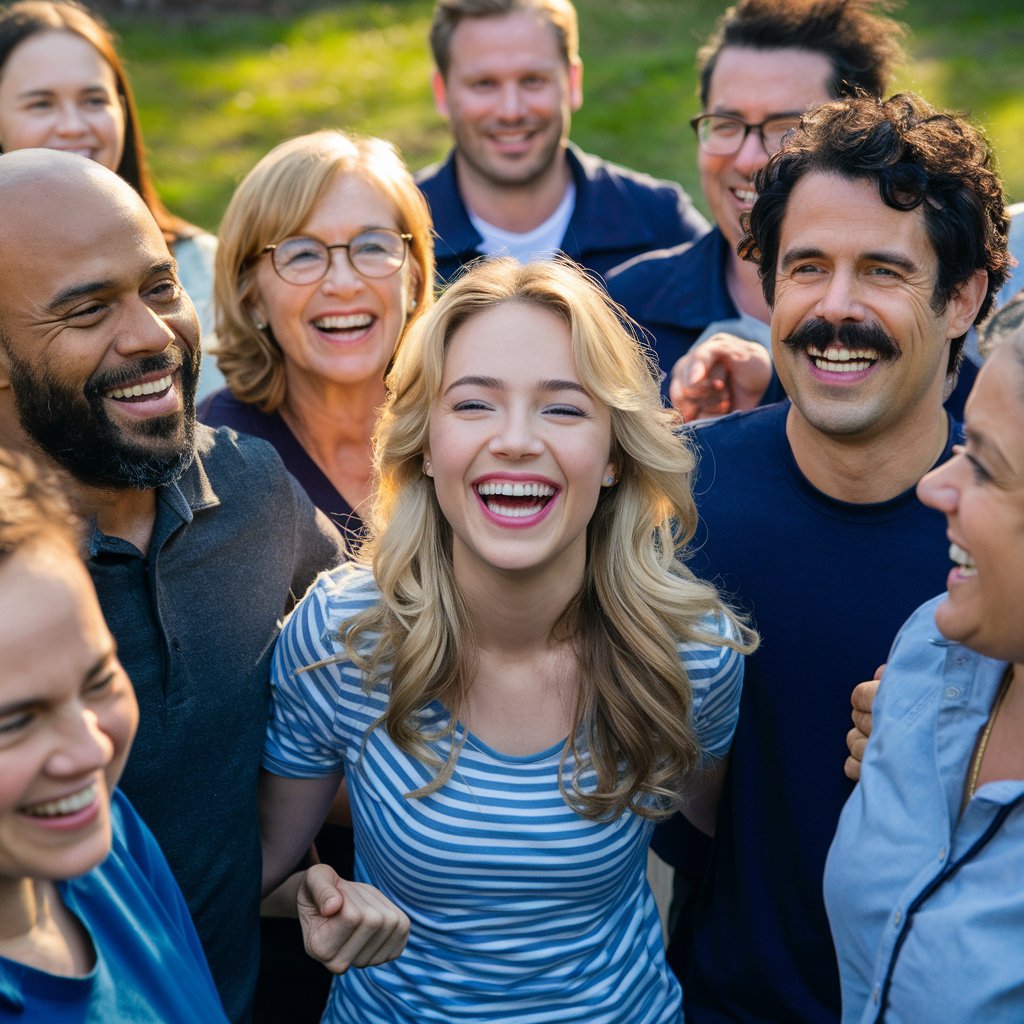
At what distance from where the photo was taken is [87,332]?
245cm

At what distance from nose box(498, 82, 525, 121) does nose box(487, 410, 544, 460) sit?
8.98ft

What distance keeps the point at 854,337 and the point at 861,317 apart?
4cm

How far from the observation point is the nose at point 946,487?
2006 mm

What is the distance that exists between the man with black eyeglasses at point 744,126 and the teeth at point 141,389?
6.16 ft

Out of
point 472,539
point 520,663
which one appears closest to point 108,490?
point 472,539

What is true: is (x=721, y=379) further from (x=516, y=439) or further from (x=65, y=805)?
(x=65, y=805)

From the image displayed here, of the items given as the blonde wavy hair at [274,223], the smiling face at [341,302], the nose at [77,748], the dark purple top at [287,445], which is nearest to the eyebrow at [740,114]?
the blonde wavy hair at [274,223]

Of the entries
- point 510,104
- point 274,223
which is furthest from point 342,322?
point 510,104

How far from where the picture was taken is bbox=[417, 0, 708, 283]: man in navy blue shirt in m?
4.93

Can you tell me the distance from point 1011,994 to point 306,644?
1425mm

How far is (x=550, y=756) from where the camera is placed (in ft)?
8.42

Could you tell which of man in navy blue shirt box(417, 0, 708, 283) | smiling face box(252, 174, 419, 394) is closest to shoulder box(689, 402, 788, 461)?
smiling face box(252, 174, 419, 394)

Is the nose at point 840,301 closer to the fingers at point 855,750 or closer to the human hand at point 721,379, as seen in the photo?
the human hand at point 721,379

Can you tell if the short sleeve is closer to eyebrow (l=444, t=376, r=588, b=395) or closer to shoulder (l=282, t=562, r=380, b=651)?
shoulder (l=282, t=562, r=380, b=651)
